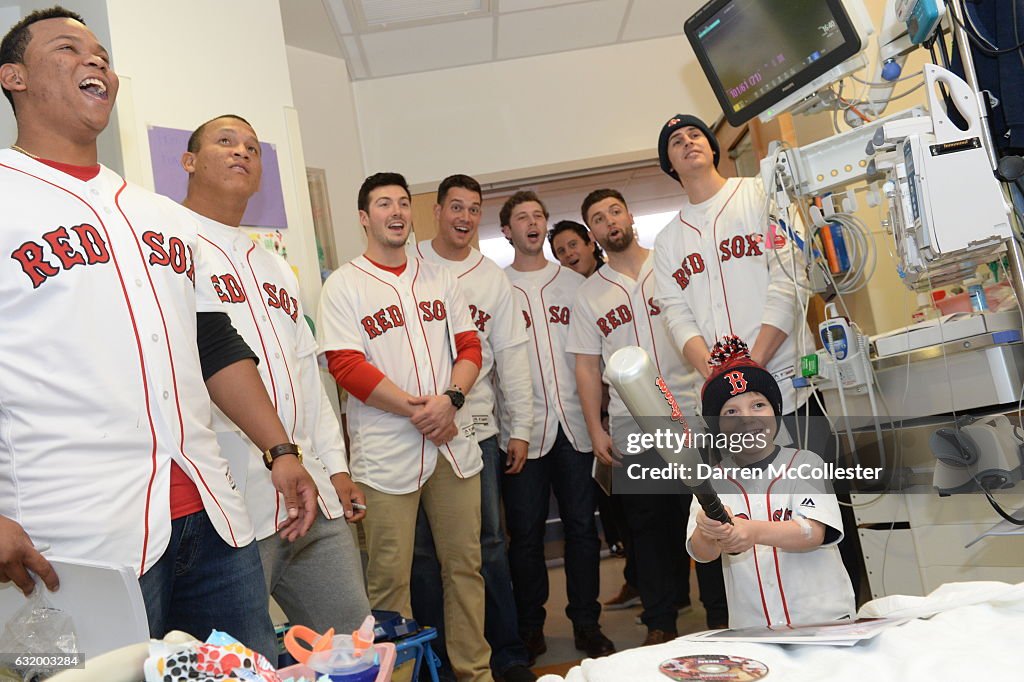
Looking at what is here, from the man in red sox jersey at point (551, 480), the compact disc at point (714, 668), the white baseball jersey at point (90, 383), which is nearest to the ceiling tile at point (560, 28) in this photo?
the man in red sox jersey at point (551, 480)

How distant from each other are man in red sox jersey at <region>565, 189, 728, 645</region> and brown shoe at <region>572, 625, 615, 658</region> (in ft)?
0.53

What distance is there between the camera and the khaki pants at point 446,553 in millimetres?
2773

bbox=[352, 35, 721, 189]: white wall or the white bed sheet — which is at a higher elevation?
bbox=[352, 35, 721, 189]: white wall

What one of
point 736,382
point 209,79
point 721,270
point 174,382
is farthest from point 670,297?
point 174,382

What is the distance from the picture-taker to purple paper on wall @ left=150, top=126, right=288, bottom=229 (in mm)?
2916

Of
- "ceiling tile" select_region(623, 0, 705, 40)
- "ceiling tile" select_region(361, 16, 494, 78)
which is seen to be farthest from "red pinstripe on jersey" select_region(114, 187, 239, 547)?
"ceiling tile" select_region(623, 0, 705, 40)

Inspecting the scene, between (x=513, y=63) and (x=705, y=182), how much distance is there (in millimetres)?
2466

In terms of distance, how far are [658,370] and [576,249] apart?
1.10m

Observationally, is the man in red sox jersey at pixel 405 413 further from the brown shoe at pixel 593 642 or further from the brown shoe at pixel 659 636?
the brown shoe at pixel 659 636

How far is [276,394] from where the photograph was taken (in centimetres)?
215

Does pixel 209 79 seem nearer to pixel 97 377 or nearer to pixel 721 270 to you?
pixel 721 270

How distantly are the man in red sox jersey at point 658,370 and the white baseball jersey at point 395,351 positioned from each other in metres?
0.66

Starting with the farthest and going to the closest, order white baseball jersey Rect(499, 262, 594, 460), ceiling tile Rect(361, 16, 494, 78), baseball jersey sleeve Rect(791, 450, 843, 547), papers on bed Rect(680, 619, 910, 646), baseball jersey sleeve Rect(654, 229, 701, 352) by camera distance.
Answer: ceiling tile Rect(361, 16, 494, 78) < white baseball jersey Rect(499, 262, 594, 460) < baseball jersey sleeve Rect(654, 229, 701, 352) < baseball jersey sleeve Rect(791, 450, 843, 547) < papers on bed Rect(680, 619, 910, 646)

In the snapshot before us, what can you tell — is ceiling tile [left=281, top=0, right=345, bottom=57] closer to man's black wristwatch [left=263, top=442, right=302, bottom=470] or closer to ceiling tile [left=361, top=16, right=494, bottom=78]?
ceiling tile [left=361, top=16, right=494, bottom=78]
